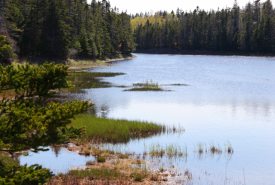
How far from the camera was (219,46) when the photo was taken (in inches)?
7392

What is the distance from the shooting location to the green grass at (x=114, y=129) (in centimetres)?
3000

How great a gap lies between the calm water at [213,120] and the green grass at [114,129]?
39.3 inches

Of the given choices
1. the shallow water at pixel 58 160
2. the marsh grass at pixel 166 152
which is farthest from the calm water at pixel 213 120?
the shallow water at pixel 58 160

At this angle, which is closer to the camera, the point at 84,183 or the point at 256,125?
the point at 84,183

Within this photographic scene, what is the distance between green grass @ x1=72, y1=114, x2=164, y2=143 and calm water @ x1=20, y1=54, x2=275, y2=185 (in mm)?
998

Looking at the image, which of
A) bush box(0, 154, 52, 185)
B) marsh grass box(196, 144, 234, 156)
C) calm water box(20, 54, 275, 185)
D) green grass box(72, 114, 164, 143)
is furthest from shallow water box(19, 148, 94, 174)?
bush box(0, 154, 52, 185)

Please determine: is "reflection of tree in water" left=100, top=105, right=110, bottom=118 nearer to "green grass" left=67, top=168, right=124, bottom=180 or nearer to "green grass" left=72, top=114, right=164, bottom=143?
"green grass" left=72, top=114, right=164, bottom=143

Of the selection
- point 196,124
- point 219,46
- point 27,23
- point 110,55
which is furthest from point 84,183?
point 219,46

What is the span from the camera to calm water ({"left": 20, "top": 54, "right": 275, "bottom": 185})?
79.2ft

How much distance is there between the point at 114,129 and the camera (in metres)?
31.7

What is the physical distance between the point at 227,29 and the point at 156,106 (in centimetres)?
14859

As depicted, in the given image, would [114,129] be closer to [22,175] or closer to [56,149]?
[56,149]

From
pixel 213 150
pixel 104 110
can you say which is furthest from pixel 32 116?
pixel 104 110

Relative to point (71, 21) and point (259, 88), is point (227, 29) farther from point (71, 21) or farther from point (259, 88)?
point (259, 88)
